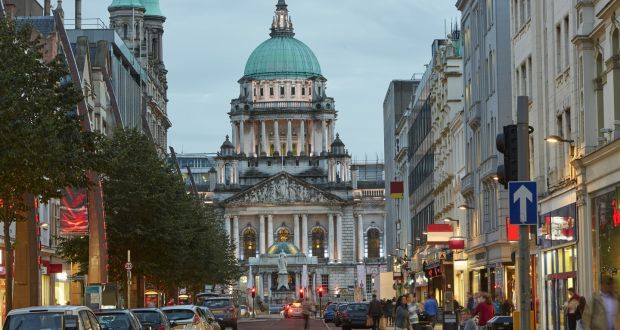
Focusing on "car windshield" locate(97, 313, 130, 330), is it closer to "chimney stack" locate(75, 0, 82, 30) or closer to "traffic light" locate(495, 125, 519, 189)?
"traffic light" locate(495, 125, 519, 189)

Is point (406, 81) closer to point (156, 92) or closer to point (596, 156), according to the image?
point (156, 92)

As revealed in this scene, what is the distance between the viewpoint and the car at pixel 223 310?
70.6 m

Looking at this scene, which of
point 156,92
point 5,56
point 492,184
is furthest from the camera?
point 156,92

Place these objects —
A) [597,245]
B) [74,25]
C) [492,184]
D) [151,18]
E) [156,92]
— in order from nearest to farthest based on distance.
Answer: [597,245] → [492,184] → [74,25] → [156,92] → [151,18]

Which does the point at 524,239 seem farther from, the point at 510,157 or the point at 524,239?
the point at 510,157

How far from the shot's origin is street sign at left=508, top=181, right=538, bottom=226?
24188 millimetres

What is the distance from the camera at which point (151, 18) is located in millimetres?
164750

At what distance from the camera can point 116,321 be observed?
35844 millimetres

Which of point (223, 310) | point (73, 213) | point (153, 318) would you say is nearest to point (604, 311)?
point (153, 318)

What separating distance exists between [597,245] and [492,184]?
25343 millimetres

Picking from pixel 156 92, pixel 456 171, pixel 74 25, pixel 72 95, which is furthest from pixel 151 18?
pixel 72 95

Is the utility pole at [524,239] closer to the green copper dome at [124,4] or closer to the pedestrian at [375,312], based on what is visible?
the pedestrian at [375,312]

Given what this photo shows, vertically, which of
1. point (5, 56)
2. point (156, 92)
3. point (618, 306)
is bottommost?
point (618, 306)

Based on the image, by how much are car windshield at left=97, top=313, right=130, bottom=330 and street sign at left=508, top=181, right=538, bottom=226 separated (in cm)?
1392
